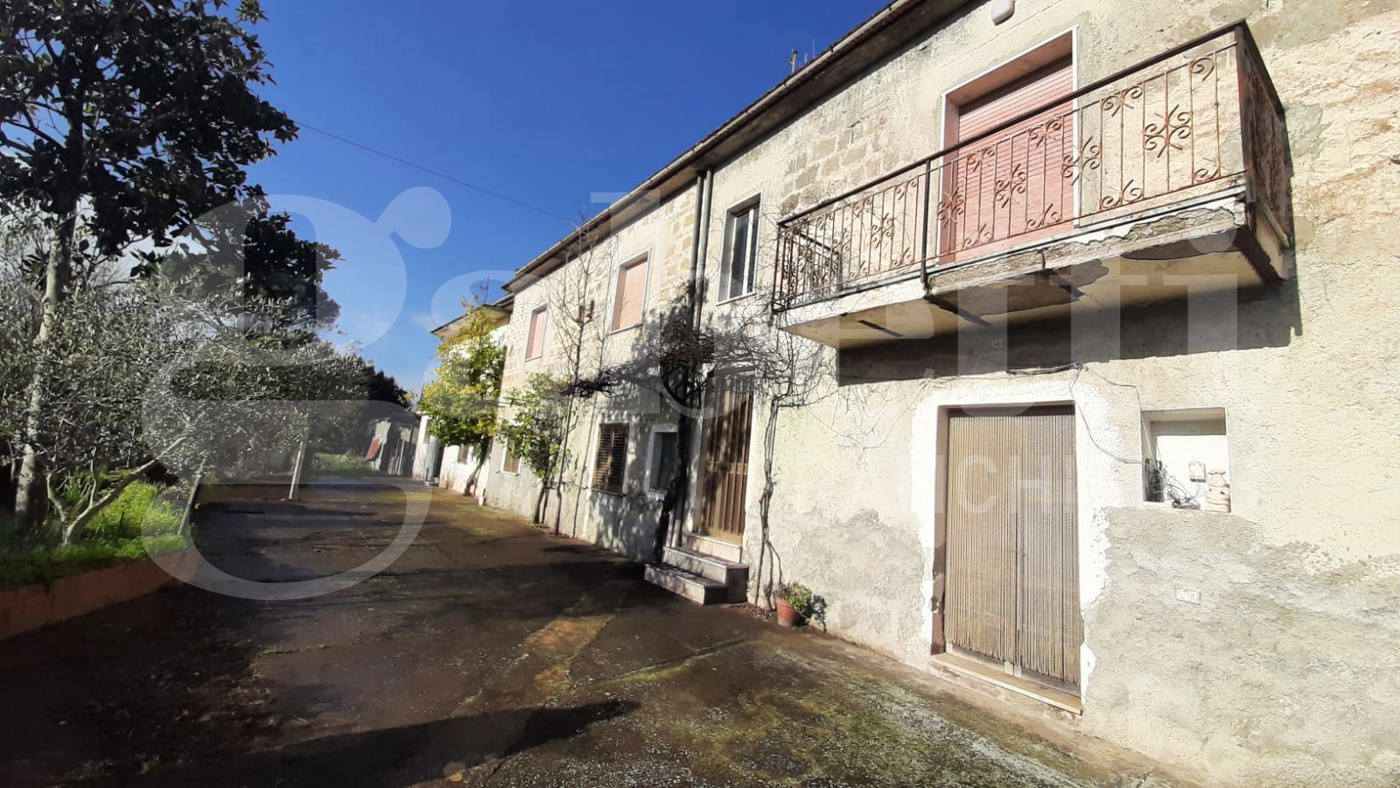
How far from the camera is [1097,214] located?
4.28m

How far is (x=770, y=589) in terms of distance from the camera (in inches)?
262

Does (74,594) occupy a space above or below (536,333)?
below

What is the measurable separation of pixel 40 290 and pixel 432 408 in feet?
34.8

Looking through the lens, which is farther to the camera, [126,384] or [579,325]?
[579,325]

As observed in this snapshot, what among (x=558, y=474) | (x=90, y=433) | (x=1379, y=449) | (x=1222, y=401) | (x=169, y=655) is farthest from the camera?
(x=558, y=474)

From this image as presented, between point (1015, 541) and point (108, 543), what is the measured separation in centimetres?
877

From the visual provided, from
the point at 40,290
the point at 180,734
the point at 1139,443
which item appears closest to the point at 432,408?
the point at 40,290

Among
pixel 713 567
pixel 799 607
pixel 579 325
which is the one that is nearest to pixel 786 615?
pixel 799 607

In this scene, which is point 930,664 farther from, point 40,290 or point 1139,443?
point 40,290

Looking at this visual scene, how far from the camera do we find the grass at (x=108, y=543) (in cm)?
434

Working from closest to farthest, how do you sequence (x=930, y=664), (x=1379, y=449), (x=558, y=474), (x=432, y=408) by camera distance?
(x=1379, y=449) < (x=930, y=664) < (x=558, y=474) < (x=432, y=408)

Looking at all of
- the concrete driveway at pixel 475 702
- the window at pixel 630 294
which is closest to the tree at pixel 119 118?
the concrete driveway at pixel 475 702

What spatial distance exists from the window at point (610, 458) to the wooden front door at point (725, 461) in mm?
2477

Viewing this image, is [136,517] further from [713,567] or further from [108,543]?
[713,567]
